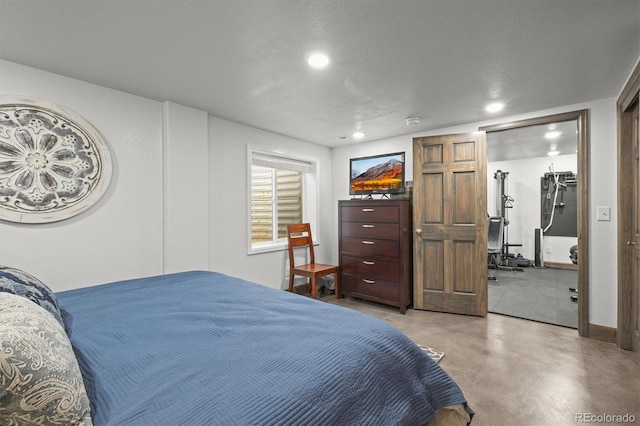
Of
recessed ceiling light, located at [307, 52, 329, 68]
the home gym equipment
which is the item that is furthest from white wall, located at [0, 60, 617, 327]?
the home gym equipment

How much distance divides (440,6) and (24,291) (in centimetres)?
215

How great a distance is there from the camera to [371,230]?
149 inches

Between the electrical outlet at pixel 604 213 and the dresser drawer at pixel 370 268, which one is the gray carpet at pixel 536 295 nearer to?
the electrical outlet at pixel 604 213

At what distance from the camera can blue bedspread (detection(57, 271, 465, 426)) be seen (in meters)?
0.79

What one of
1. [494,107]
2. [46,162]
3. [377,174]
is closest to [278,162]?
[377,174]

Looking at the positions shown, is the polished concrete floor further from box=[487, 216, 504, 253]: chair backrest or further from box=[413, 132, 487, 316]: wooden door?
box=[487, 216, 504, 253]: chair backrest

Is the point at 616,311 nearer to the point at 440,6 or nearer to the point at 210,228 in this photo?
the point at 440,6

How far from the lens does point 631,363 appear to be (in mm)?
2299

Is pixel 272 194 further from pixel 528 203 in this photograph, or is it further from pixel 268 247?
pixel 528 203

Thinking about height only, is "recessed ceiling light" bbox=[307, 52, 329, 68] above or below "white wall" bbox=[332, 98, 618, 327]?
above

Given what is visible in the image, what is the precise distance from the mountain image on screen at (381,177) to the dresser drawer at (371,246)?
28.0 inches

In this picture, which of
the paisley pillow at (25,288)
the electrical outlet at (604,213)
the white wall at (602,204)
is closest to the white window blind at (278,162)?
the paisley pillow at (25,288)

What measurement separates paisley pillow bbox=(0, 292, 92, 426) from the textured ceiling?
1.51 metres

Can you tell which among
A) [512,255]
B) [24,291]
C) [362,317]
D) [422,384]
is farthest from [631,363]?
[512,255]
